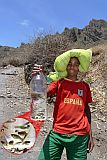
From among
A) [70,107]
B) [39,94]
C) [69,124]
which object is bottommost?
[69,124]

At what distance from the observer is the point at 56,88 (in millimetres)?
4699

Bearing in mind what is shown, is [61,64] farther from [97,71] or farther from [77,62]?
[97,71]

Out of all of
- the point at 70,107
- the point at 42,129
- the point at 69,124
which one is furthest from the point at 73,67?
the point at 42,129

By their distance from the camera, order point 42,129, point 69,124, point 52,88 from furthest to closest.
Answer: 1. point 42,129
2. point 52,88
3. point 69,124

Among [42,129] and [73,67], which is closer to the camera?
[73,67]

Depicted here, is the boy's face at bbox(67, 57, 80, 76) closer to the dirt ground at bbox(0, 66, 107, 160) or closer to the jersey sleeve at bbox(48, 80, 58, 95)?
the jersey sleeve at bbox(48, 80, 58, 95)

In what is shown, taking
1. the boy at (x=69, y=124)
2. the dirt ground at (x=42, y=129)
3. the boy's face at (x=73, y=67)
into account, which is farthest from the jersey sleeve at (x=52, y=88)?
the dirt ground at (x=42, y=129)

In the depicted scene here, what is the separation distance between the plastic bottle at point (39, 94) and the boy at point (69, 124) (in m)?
0.10

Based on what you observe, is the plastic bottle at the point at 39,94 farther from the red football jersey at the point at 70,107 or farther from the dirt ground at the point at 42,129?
the dirt ground at the point at 42,129

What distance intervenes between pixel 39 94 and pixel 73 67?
19.9 inches

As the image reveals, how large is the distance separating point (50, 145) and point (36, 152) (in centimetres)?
329

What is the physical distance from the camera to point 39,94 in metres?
4.58

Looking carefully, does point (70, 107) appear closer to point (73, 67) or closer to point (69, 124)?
point (69, 124)

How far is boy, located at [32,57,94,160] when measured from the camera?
14.8ft
